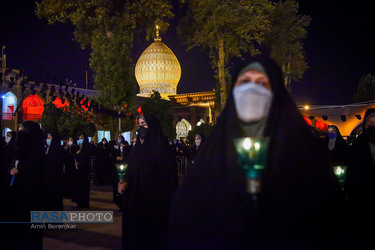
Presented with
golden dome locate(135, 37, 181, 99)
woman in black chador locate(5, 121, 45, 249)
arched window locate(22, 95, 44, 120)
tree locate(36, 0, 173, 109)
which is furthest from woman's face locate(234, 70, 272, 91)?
golden dome locate(135, 37, 181, 99)

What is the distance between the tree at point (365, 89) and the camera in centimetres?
3042

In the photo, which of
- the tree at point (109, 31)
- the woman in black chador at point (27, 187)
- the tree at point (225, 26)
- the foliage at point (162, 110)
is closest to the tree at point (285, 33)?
the tree at point (225, 26)

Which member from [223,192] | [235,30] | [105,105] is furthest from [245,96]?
[235,30]

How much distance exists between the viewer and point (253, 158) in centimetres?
167

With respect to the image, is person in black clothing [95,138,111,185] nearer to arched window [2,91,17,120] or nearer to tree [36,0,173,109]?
tree [36,0,173,109]

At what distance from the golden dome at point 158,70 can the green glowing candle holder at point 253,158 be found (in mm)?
40387

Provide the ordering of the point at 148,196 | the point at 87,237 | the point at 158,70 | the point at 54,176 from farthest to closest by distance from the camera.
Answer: the point at 158,70
the point at 54,176
the point at 87,237
the point at 148,196

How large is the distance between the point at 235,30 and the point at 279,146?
57.1 ft

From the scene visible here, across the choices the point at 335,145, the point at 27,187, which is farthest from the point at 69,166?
the point at 335,145

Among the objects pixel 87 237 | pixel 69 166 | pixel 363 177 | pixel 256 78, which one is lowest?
pixel 87 237

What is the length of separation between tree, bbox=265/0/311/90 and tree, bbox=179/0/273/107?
6.97 ft

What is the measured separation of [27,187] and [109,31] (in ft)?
40.4

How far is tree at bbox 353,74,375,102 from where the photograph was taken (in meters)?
30.4

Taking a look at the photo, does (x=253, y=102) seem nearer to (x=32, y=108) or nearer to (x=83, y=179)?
(x=83, y=179)
